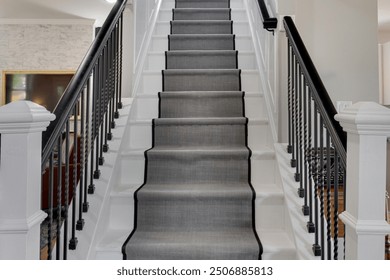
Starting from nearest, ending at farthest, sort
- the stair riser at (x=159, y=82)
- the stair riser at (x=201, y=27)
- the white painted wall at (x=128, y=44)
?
1. the white painted wall at (x=128, y=44)
2. the stair riser at (x=159, y=82)
3. the stair riser at (x=201, y=27)

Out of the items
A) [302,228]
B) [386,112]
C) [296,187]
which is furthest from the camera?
[296,187]

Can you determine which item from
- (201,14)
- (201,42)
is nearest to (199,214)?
(201,42)

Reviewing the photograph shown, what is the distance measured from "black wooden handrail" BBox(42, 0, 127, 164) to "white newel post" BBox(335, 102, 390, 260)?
96cm

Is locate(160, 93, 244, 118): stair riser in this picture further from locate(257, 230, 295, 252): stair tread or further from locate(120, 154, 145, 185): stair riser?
locate(257, 230, 295, 252): stair tread

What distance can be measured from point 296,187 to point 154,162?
809mm

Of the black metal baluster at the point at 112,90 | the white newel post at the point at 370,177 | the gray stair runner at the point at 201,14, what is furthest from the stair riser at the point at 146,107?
the white newel post at the point at 370,177

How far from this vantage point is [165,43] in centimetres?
311

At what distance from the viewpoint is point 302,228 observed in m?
1.57

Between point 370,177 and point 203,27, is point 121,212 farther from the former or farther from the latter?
point 203,27

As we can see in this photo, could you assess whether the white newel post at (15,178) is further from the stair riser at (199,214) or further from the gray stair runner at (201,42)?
the gray stair runner at (201,42)

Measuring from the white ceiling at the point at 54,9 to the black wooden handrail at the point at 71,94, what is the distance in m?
3.09

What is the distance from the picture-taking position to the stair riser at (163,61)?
2850 millimetres
